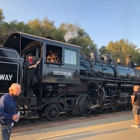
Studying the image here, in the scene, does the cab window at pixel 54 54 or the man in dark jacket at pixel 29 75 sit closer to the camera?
the man in dark jacket at pixel 29 75

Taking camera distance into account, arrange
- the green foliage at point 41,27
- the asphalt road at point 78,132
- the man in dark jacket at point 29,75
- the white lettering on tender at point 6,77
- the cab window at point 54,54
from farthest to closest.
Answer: the green foliage at point 41,27 → the cab window at point 54,54 → the man in dark jacket at point 29,75 → the white lettering on tender at point 6,77 → the asphalt road at point 78,132

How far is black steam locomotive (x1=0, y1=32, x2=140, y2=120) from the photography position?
6094 millimetres

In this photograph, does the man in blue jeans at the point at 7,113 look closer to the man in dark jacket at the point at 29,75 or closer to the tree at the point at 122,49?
the man in dark jacket at the point at 29,75

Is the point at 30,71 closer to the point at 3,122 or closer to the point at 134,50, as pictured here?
the point at 3,122

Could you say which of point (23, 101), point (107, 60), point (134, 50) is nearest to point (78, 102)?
point (23, 101)

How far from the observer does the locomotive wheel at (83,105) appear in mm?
8141

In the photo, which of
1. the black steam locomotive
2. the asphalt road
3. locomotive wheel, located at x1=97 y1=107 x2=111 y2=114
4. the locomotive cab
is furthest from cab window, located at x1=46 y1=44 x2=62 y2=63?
locomotive wheel, located at x1=97 y1=107 x2=111 y2=114

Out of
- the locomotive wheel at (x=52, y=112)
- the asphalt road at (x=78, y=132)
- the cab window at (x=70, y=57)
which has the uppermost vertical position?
the cab window at (x=70, y=57)

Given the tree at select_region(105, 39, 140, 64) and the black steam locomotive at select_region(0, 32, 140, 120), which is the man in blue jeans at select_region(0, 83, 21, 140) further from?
the tree at select_region(105, 39, 140, 64)

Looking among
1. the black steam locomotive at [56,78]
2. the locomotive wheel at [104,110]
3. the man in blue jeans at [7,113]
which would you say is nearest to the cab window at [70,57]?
the black steam locomotive at [56,78]

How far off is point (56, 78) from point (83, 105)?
1.94 metres

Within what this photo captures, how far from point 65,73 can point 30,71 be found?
5.34ft

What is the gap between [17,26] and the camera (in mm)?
28406

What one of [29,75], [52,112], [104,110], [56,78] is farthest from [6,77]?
[104,110]
